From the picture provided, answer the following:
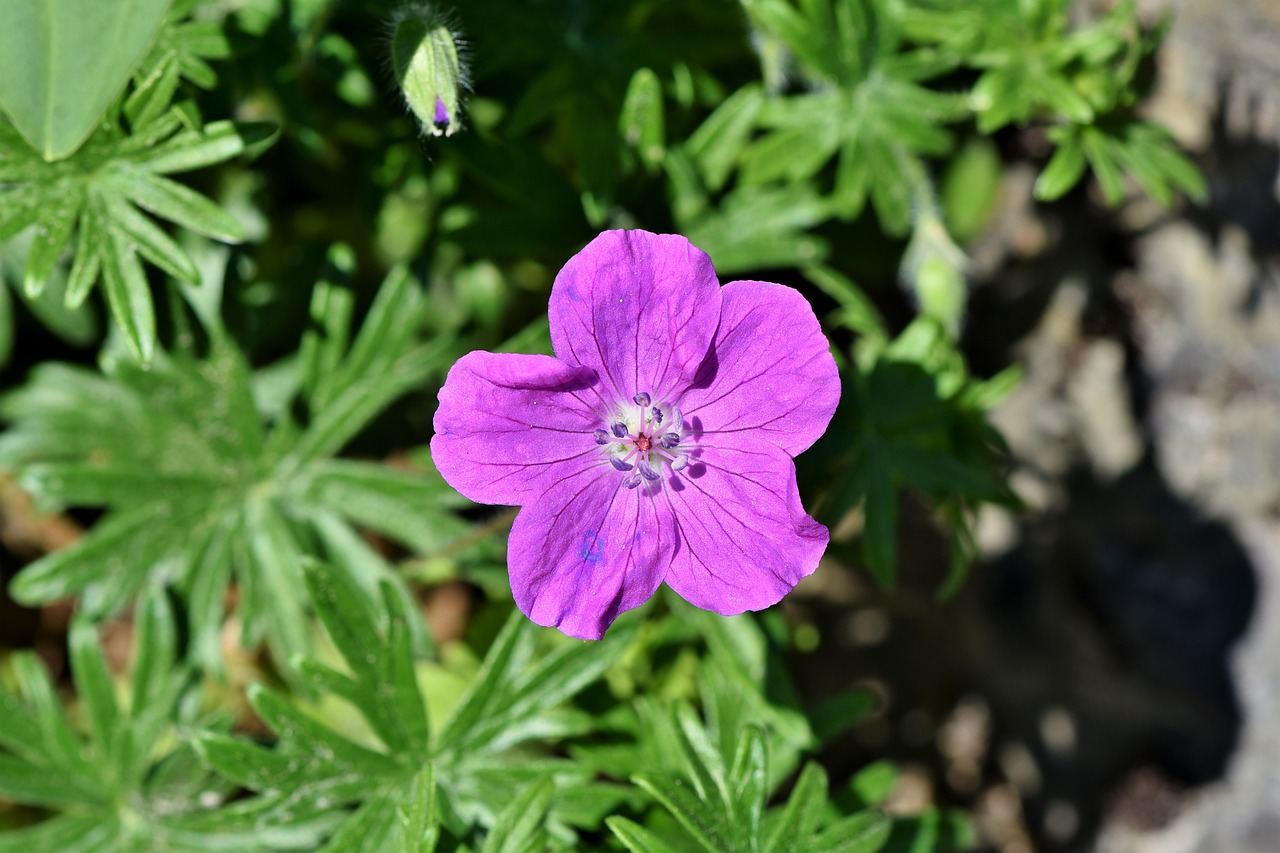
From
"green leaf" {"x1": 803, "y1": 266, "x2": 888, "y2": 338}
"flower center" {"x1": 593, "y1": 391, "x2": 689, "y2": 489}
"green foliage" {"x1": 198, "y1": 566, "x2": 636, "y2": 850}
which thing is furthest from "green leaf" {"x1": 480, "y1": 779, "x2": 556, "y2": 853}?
"green leaf" {"x1": 803, "y1": 266, "x2": 888, "y2": 338}

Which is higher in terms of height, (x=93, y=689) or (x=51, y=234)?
(x=51, y=234)

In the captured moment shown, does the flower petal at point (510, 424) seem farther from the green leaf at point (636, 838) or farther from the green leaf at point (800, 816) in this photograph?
the green leaf at point (800, 816)

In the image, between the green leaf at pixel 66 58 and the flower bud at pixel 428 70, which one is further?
the flower bud at pixel 428 70

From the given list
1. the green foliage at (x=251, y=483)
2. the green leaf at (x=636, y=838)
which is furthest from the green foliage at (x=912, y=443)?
the green foliage at (x=251, y=483)

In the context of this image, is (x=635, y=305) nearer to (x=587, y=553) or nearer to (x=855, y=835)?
(x=587, y=553)

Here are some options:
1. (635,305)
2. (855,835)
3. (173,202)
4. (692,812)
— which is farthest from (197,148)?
(855,835)

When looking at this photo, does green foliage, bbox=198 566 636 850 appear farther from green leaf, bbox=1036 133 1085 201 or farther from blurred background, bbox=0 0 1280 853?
green leaf, bbox=1036 133 1085 201
